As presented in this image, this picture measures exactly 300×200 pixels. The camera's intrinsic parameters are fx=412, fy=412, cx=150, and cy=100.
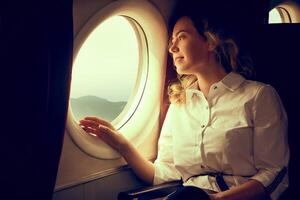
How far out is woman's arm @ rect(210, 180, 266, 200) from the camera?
1.60m

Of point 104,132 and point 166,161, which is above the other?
point 104,132

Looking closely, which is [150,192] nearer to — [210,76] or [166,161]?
[166,161]

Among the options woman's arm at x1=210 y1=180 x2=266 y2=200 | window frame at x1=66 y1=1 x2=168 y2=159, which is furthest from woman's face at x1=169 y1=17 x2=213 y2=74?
woman's arm at x1=210 y1=180 x2=266 y2=200

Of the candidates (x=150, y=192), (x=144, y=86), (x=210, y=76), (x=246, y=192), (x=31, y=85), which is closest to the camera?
(x=31, y=85)

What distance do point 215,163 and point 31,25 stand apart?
0.96 meters

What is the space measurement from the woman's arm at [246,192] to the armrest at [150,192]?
0.26 metres

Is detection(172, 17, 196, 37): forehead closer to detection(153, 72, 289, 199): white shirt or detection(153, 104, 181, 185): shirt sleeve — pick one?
detection(153, 72, 289, 199): white shirt

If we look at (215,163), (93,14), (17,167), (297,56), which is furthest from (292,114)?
(17,167)

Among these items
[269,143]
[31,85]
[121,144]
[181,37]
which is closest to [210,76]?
[181,37]

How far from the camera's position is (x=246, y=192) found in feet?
5.30

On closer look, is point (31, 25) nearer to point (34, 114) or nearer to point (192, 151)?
point (34, 114)

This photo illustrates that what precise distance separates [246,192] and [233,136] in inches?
9.1

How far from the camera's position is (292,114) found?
74.8 inches

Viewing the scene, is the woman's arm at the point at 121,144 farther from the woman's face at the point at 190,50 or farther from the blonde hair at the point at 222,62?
the woman's face at the point at 190,50
